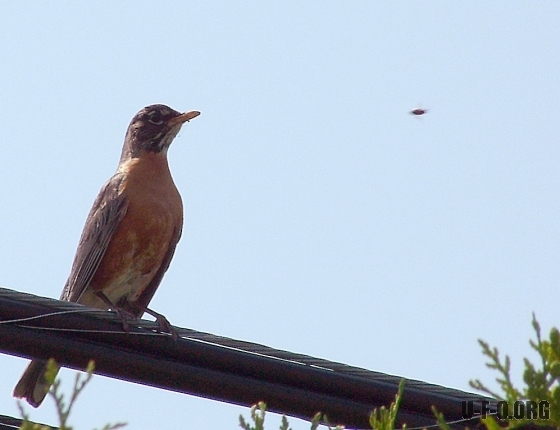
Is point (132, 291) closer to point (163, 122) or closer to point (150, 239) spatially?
point (150, 239)

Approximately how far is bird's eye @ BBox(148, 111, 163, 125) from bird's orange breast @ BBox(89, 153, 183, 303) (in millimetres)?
1132

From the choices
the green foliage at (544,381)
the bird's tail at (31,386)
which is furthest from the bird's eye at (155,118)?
the green foliage at (544,381)

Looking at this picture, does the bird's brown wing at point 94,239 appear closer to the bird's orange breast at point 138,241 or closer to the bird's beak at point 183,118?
the bird's orange breast at point 138,241

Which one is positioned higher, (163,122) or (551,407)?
(163,122)

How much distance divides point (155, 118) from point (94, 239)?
1.75 metres

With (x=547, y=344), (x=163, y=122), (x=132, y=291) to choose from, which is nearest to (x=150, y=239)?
(x=132, y=291)

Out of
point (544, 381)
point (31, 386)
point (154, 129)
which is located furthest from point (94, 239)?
point (544, 381)

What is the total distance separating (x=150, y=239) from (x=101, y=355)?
3810 millimetres

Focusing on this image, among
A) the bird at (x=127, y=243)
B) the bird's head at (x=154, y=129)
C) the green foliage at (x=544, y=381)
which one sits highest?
the bird's head at (x=154, y=129)

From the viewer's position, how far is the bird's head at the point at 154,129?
9.38 metres

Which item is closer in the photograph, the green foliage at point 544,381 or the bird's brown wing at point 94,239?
the green foliage at point 544,381

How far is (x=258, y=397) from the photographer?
14.8 ft

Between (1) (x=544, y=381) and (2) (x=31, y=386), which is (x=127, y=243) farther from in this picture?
(1) (x=544, y=381)

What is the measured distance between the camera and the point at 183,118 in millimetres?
9398
